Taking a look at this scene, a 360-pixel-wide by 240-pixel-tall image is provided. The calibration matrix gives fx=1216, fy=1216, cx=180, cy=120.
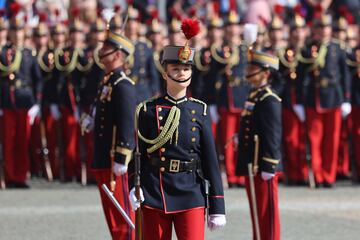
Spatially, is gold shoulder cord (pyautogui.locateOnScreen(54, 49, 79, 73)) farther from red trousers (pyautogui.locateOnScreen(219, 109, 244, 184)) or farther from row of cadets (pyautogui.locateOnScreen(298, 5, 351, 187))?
row of cadets (pyautogui.locateOnScreen(298, 5, 351, 187))

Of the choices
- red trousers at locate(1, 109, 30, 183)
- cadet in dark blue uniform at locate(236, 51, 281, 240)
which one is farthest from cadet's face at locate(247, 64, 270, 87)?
red trousers at locate(1, 109, 30, 183)

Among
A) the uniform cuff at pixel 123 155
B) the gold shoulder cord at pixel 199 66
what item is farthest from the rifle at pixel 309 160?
the uniform cuff at pixel 123 155

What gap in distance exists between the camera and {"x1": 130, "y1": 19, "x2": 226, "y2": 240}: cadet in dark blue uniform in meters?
7.19

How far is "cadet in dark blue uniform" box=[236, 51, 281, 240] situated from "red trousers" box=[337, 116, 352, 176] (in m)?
6.41

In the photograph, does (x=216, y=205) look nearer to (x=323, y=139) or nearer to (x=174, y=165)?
(x=174, y=165)

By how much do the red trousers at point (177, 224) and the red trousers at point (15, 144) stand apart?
7.69m

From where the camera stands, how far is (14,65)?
14.6 m

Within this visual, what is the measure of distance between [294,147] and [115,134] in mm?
6489

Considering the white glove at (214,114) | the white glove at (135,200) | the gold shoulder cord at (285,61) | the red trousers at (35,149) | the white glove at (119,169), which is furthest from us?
the red trousers at (35,149)

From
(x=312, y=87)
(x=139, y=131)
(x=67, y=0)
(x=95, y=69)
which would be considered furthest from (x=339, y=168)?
(x=139, y=131)

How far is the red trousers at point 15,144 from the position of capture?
1478 centimetres

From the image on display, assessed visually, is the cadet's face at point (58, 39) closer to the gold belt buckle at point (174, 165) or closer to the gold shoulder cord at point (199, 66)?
the gold shoulder cord at point (199, 66)

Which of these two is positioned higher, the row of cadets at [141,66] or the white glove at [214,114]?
the row of cadets at [141,66]

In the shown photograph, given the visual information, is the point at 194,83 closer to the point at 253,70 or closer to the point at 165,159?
the point at 253,70
